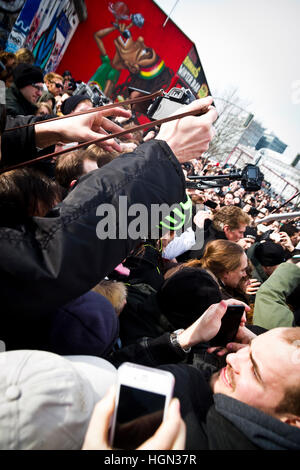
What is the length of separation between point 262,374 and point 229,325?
0.60m

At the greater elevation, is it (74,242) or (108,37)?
(108,37)

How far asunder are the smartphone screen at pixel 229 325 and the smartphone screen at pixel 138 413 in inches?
42.6

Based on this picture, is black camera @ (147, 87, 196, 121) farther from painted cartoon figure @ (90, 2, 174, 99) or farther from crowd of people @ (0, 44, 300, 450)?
painted cartoon figure @ (90, 2, 174, 99)

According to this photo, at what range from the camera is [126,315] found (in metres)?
1.85

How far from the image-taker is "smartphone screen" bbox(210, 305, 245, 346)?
1615 mm

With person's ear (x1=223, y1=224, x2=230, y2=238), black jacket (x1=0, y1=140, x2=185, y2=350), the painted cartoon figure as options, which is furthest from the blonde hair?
the painted cartoon figure

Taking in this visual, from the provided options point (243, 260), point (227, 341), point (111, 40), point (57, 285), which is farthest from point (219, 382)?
point (111, 40)

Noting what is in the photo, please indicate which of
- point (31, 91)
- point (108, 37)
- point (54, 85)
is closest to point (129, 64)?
point (108, 37)

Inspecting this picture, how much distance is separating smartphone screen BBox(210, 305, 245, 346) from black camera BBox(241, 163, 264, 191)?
135cm

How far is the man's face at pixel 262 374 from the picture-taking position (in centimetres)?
102

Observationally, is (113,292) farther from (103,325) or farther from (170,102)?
(170,102)

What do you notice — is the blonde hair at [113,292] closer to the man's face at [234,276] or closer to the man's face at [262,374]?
the man's face at [262,374]

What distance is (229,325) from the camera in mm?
1671

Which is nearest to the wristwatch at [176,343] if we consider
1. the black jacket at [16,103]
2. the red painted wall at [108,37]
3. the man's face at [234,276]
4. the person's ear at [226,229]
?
the man's face at [234,276]
